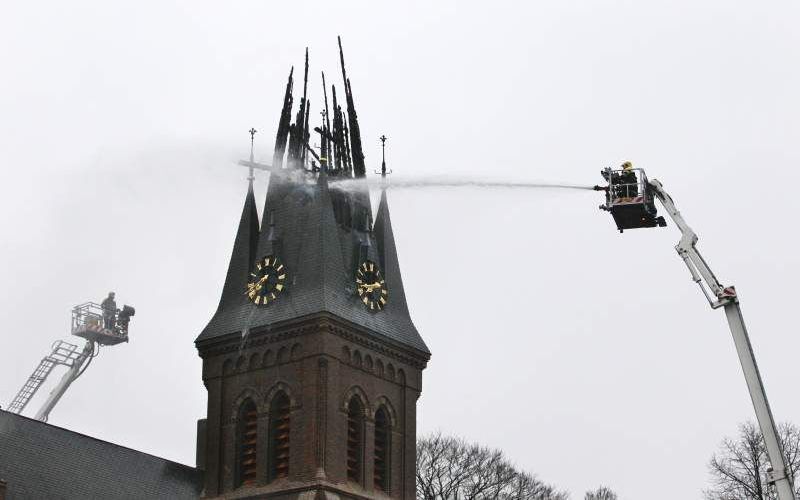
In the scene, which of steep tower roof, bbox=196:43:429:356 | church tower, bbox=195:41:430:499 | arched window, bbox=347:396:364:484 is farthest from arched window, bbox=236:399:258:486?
arched window, bbox=347:396:364:484

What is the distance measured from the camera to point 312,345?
246ft

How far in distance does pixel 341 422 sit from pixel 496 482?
2518 centimetres

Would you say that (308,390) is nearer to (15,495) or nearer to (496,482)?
(15,495)

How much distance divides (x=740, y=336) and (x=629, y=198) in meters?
5.02

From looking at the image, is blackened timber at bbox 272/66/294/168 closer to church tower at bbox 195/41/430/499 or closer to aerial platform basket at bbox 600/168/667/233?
church tower at bbox 195/41/430/499

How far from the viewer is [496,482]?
97625 mm

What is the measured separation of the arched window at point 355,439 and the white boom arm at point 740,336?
32590 mm

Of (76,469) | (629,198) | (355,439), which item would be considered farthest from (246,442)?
(629,198)

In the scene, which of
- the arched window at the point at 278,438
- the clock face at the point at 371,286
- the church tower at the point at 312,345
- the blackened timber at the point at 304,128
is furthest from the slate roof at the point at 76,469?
the blackened timber at the point at 304,128

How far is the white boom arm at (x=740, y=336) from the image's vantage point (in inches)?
1610

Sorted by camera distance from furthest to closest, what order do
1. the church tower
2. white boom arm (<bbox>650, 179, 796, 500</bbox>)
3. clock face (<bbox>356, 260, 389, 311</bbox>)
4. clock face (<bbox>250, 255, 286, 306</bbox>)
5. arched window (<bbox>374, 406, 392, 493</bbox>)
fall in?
clock face (<bbox>356, 260, 389, 311</bbox>) → clock face (<bbox>250, 255, 286, 306</bbox>) → arched window (<bbox>374, 406, 392, 493</bbox>) → the church tower → white boom arm (<bbox>650, 179, 796, 500</bbox>)

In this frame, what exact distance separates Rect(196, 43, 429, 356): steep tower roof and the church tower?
76 mm

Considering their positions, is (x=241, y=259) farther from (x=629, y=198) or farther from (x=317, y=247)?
(x=629, y=198)

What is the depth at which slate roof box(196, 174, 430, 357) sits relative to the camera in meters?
76.4
